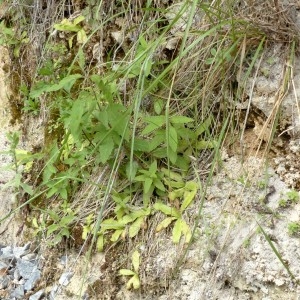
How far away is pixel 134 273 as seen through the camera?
1.96 metres

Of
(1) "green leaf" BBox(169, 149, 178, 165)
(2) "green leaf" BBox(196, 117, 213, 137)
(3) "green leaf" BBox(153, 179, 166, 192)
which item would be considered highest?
(2) "green leaf" BBox(196, 117, 213, 137)

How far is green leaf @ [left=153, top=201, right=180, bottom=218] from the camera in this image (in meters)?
1.99

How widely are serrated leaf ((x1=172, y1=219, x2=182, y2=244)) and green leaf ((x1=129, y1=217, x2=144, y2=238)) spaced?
0.51 ft

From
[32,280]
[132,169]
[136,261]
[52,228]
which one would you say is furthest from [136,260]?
[32,280]

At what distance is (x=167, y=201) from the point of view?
2057mm

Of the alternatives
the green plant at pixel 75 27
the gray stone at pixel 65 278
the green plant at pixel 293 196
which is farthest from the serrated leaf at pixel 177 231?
the green plant at pixel 75 27

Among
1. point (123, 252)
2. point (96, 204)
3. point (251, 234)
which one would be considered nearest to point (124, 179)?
point (96, 204)

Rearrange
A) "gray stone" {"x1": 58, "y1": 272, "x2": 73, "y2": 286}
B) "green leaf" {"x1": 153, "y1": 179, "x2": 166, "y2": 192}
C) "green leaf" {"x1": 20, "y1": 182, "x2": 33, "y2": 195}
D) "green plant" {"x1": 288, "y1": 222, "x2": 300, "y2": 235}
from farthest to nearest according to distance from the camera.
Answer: "green leaf" {"x1": 20, "y1": 182, "x2": 33, "y2": 195}
"gray stone" {"x1": 58, "y1": 272, "x2": 73, "y2": 286}
"green leaf" {"x1": 153, "y1": 179, "x2": 166, "y2": 192}
"green plant" {"x1": 288, "y1": 222, "x2": 300, "y2": 235}

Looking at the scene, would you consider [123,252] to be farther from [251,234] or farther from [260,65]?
[260,65]

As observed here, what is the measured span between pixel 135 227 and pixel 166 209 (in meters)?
0.15

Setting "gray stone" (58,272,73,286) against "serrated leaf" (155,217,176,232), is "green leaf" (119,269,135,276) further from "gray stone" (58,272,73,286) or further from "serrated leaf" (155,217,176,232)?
"gray stone" (58,272,73,286)

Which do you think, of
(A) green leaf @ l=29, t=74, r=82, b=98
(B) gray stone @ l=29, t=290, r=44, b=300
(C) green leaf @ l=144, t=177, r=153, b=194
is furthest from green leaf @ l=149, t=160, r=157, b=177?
(B) gray stone @ l=29, t=290, r=44, b=300

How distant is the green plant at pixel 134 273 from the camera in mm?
1942

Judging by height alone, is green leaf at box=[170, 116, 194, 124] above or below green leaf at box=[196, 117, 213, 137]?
above
